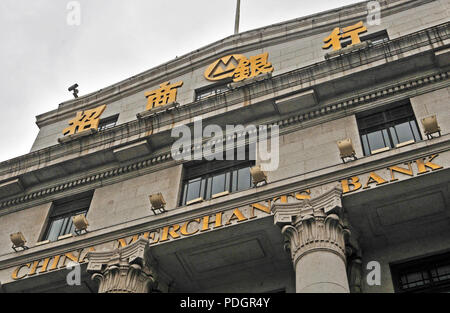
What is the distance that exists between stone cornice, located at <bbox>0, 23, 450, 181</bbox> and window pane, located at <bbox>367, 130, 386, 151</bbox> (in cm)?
161

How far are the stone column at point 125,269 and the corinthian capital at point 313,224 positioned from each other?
16.2 feet

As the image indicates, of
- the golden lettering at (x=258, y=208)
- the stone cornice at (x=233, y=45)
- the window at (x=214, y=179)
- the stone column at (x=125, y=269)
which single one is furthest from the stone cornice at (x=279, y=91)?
the stone column at (x=125, y=269)

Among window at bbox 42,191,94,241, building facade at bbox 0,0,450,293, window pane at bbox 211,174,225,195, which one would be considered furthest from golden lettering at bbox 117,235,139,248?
window at bbox 42,191,94,241

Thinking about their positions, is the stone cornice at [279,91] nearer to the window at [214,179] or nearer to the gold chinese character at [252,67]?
the window at [214,179]

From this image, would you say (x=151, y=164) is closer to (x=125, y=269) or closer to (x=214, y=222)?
(x=214, y=222)

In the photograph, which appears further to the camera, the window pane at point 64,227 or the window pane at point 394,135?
the window pane at point 64,227

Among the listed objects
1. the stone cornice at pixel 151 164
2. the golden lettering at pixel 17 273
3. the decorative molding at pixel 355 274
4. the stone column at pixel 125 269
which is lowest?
the decorative molding at pixel 355 274

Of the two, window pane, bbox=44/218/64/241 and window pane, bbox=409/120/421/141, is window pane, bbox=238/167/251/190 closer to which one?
window pane, bbox=409/120/421/141

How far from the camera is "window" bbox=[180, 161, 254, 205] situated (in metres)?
22.5

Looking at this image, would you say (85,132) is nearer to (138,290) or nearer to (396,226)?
(138,290)

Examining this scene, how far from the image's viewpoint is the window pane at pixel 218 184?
74.4 feet

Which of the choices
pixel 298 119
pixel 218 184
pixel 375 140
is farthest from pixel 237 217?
pixel 375 140

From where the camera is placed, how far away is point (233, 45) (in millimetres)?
29906
